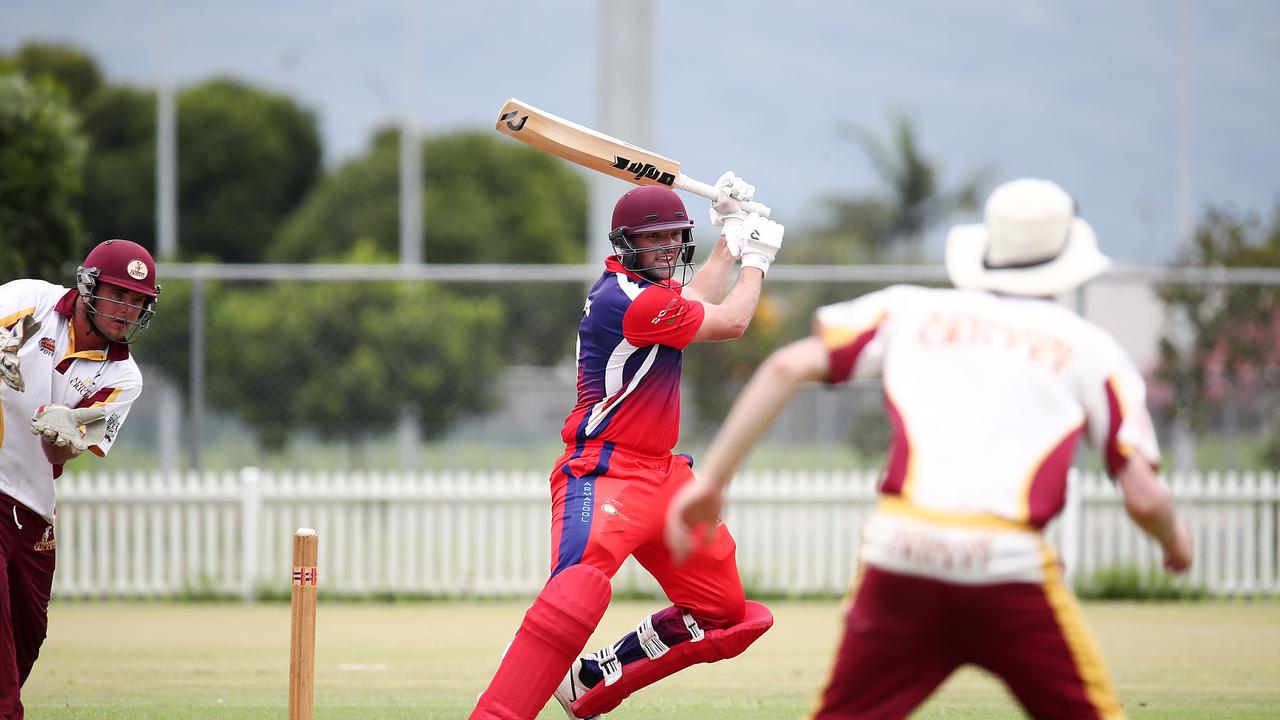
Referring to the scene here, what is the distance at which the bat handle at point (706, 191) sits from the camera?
6367 millimetres

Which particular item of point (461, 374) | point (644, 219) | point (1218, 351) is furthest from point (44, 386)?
point (1218, 351)

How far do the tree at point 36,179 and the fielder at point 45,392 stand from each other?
6.87 meters

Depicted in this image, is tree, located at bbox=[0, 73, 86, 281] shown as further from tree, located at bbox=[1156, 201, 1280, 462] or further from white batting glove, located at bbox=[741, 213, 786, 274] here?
tree, located at bbox=[1156, 201, 1280, 462]

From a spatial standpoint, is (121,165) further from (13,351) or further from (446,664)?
(13,351)

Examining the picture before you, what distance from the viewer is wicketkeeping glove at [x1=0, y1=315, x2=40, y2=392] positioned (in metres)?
5.46

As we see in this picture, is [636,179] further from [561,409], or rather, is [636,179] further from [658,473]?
[561,409]

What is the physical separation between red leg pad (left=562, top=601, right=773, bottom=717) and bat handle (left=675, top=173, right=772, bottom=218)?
1.73 metres

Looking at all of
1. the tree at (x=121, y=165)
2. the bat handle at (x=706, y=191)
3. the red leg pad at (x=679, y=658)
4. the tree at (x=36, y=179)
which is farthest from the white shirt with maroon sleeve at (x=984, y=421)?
the tree at (x=121, y=165)

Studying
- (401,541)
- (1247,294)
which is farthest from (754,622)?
(1247,294)

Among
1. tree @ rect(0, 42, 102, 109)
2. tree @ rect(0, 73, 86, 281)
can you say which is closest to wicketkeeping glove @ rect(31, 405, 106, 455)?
tree @ rect(0, 73, 86, 281)

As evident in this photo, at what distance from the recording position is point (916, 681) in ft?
11.6

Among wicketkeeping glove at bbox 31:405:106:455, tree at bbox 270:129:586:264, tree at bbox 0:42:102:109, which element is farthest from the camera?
tree at bbox 0:42:102:109

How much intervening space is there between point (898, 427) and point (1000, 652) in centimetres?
60

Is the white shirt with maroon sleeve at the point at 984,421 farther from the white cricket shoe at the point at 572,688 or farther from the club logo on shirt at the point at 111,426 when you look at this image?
the club logo on shirt at the point at 111,426
